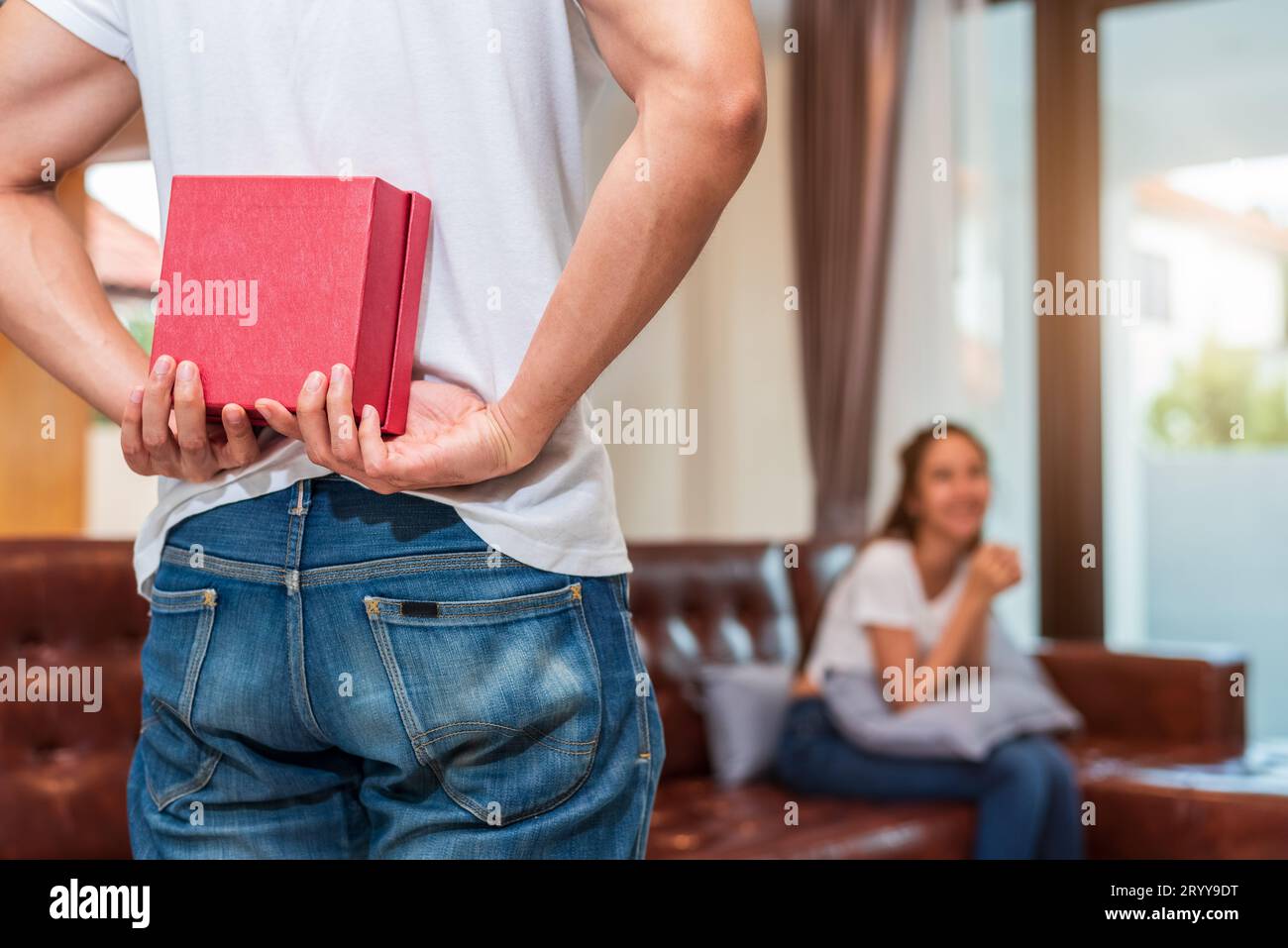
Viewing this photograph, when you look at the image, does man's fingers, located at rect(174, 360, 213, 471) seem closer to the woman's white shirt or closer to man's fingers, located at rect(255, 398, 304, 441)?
A: man's fingers, located at rect(255, 398, 304, 441)

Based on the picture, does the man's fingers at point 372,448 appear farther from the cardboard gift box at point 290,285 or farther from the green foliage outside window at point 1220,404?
the green foliage outside window at point 1220,404

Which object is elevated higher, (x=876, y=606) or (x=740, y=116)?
(x=740, y=116)

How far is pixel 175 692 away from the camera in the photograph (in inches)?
31.5

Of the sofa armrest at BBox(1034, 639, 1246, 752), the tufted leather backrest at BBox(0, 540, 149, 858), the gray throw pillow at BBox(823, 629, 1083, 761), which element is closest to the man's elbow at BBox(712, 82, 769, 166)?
the tufted leather backrest at BBox(0, 540, 149, 858)

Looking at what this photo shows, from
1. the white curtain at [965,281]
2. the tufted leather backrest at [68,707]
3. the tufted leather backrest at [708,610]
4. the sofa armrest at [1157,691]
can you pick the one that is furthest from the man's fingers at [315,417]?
the white curtain at [965,281]

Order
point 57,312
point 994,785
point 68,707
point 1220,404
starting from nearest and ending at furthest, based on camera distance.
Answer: point 57,312 → point 68,707 → point 994,785 → point 1220,404

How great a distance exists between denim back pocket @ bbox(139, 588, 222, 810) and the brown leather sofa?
1.54 metres

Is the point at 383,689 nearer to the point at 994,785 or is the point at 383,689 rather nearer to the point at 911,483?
the point at 994,785

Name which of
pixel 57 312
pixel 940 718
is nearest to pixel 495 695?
pixel 57 312

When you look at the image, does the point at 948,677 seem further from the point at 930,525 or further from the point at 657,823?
the point at 657,823

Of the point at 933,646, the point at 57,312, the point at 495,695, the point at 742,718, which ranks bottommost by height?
the point at 742,718

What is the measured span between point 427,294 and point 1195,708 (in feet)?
10.2

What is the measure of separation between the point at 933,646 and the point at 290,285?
2.48 m
